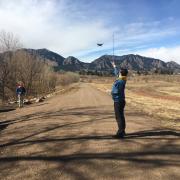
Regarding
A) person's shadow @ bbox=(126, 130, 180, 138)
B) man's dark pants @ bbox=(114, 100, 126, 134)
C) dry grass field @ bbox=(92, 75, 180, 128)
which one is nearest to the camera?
man's dark pants @ bbox=(114, 100, 126, 134)

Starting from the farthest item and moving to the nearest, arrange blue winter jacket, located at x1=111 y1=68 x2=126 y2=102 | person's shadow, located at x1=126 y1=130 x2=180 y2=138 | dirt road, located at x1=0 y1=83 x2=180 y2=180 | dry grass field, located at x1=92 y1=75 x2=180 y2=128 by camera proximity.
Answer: dry grass field, located at x1=92 y1=75 x2=180 y2=128 < person's shadow, located at x1=126 y1=130 x2=180 y2=138 < blue winter jacket, located at x1=111 y1=68 x2=126 y2=102 < dirt road, located at x1=0 y1=83 x2=180 y2=180

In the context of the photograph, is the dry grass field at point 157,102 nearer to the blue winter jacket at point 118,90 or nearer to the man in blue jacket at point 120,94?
the man in blue jacket at point 120,94

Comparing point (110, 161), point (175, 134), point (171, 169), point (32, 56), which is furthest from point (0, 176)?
point (32, 56)

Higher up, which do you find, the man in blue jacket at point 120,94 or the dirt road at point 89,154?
the man in blue jacket at point 120,94

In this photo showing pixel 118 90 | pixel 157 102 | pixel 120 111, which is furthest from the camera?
pixel 157 102

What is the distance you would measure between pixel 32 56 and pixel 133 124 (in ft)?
151

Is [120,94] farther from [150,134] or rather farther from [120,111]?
[150,134]

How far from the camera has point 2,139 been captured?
33.2ft

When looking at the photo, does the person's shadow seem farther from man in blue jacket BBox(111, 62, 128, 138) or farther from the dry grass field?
the dry grass field

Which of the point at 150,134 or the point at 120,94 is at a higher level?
the point at 120,94

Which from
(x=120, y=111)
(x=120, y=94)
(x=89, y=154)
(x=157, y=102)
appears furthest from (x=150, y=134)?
(x=157, y=102)

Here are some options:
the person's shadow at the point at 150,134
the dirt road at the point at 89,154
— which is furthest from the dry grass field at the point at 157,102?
the dirt road at the point at 89,154

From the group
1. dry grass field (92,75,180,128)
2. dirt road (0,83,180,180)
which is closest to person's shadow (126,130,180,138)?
dirt road (0,83,180,180)

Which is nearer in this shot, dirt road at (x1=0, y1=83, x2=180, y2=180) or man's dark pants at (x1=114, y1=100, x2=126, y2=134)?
dirt road at (x1=0, y1=83, x2=180, y2=180)
